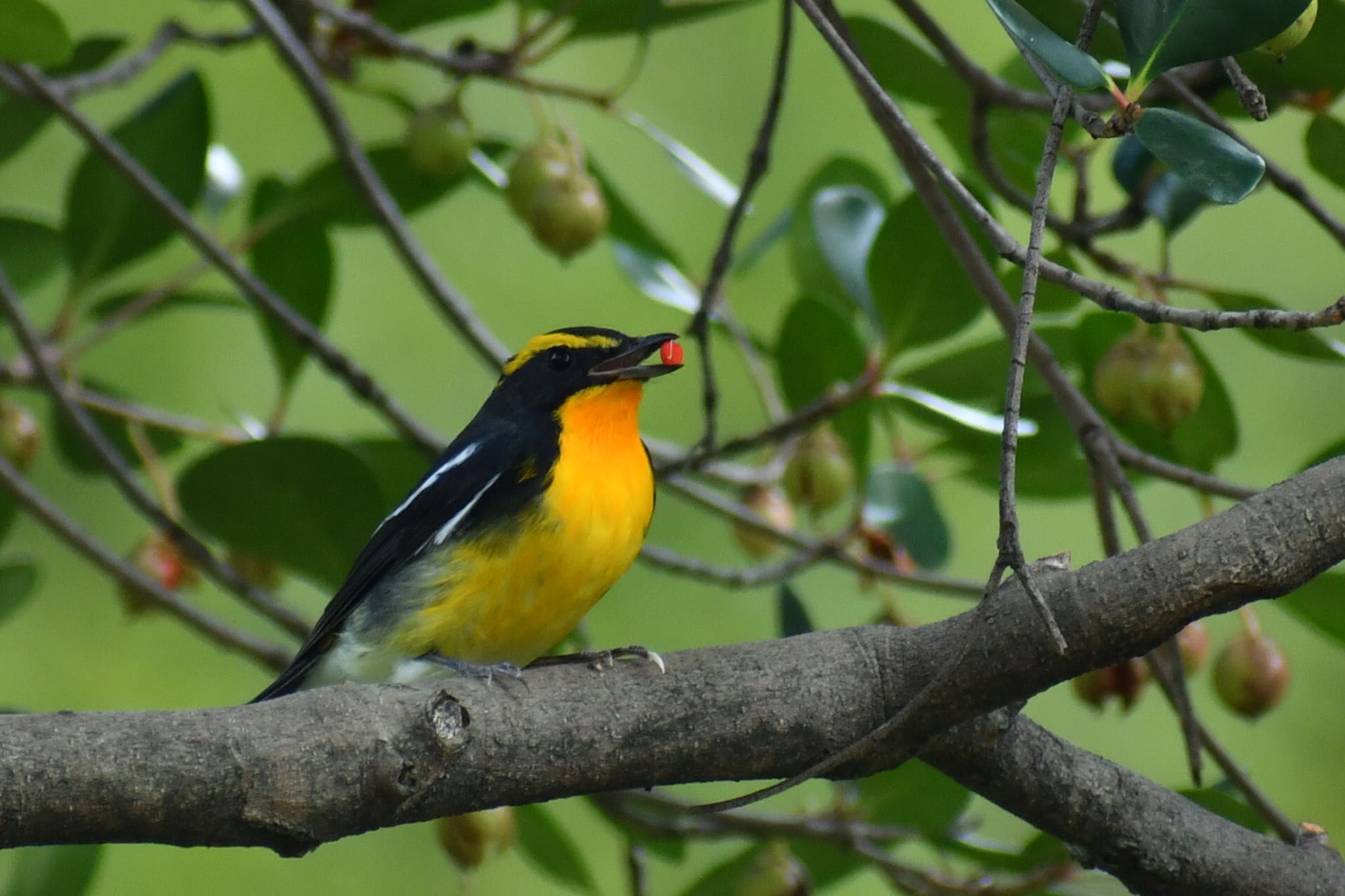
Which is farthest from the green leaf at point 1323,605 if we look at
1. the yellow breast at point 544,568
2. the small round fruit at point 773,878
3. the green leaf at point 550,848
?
the green leaf at point 550,848

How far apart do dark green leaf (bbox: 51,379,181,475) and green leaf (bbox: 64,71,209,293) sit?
351 millimetres

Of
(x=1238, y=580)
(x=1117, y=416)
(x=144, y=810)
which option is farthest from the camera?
(x=1117, y=416)

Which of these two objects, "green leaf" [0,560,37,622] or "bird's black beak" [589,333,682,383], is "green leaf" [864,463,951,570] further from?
"green leaf" [0,560,37,622]

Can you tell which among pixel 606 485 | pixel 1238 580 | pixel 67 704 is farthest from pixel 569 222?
pixel 67 704

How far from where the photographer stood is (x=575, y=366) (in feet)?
8.86

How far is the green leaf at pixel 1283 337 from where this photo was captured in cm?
221

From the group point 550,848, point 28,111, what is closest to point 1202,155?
point 550,848

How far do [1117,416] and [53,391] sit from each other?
180cm

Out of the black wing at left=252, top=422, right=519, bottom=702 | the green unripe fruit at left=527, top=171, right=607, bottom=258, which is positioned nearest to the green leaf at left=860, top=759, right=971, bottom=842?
the black wing at left=252, top=422, right=519, bottom=702

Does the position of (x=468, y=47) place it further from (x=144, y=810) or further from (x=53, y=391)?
(x=144, y=810)

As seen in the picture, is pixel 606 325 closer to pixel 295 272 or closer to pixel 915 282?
pixel 295 272

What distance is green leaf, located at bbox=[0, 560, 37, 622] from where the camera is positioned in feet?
9.51

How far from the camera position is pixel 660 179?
5.22 metres

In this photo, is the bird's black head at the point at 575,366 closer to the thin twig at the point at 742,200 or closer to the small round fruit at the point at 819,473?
the thin twig at the point at 742,200
